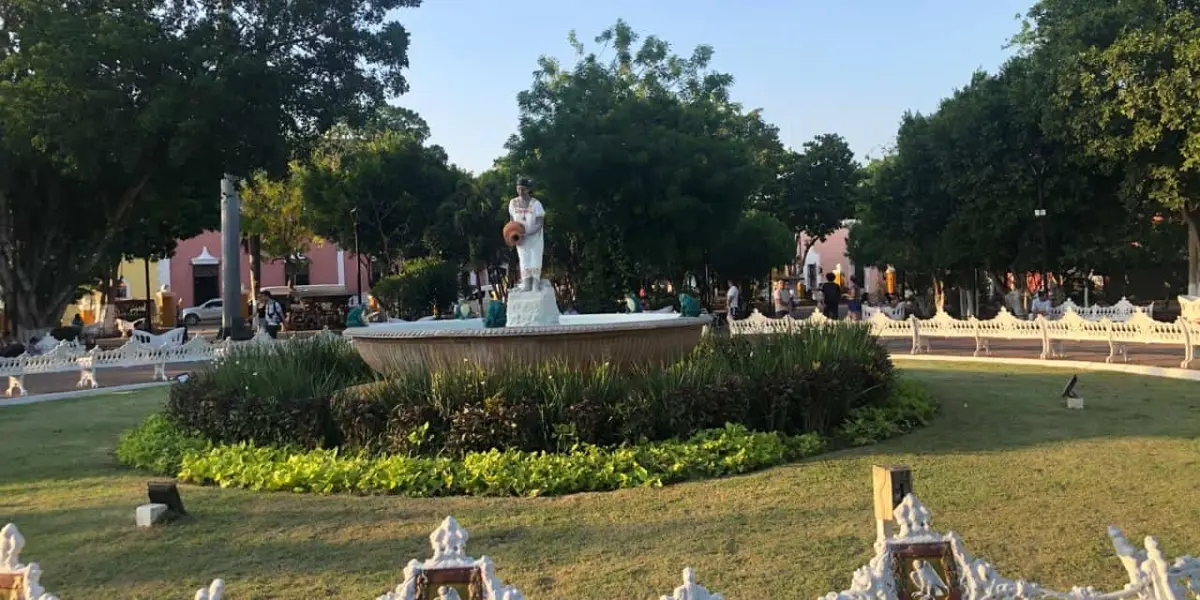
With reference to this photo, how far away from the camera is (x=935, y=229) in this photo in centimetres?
2752

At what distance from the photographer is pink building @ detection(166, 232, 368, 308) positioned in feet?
159

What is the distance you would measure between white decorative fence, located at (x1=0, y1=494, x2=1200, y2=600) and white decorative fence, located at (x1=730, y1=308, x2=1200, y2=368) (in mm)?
8566

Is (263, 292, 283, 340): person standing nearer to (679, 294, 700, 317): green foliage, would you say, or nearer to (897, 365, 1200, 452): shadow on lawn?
(679, 294, 700, 317): green foliage

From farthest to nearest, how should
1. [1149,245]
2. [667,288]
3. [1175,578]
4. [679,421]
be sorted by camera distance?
[667,288] < [1149,245] < [679,421] < [1175,578]

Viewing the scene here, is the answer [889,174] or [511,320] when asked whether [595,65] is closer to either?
[889,174]

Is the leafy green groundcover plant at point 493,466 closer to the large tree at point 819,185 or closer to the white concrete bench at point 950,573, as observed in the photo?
the white concrete bench at point 950,573

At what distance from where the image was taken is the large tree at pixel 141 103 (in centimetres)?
1806

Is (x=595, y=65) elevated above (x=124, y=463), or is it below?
above

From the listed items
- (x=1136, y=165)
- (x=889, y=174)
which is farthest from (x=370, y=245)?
(x=1136, y=165)

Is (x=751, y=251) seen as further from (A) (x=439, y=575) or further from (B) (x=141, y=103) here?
(A) (x=439, y=575)

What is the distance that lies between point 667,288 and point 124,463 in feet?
80.1

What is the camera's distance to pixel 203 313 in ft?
139

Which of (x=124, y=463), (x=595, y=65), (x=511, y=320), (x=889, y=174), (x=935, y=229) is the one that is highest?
(x=595, y=65)

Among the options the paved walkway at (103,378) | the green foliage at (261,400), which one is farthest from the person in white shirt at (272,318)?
the green foliage at (261,400)
